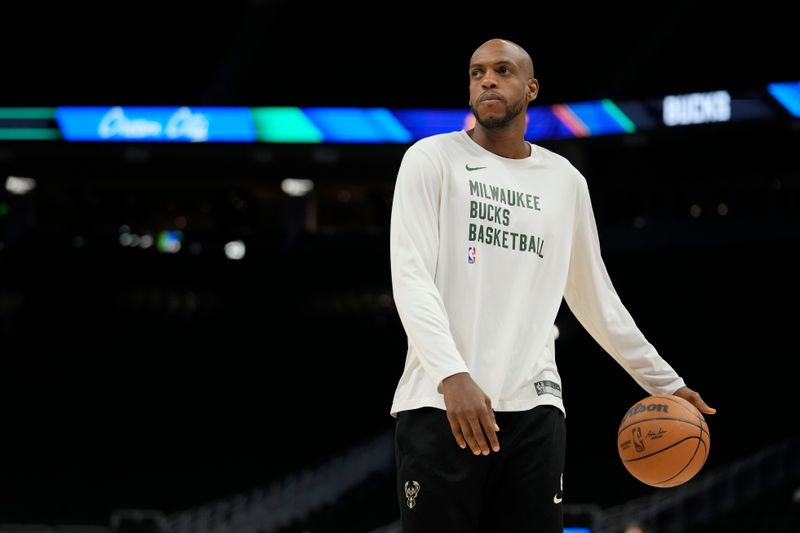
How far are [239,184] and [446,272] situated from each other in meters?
15.8

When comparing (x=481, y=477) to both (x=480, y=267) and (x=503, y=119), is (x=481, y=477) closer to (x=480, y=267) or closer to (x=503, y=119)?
(x=480, y=267)

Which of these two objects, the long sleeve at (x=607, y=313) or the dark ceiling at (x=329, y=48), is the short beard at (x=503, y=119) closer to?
the long sleeve at (x=607, y=313)

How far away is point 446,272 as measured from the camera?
2.45 metres

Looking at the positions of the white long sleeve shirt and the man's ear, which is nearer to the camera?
the white long sleeve shirt

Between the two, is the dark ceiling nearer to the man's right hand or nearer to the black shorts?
the black shorts

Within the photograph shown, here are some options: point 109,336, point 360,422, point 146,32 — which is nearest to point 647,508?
point 360,422

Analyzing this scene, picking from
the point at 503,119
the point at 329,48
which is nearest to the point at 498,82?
the point at 503,119

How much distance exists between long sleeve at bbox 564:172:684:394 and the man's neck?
0.24m

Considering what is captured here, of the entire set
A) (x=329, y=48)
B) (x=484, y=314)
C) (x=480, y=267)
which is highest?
(x=329, y=48)

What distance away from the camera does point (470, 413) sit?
2156 millimetres

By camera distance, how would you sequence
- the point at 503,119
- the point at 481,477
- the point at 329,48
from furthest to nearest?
the point at 329,48 < the point at 503,119 < the point at 481,477

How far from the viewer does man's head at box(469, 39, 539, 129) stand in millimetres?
2488

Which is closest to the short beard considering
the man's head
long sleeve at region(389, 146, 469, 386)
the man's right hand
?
the man's head

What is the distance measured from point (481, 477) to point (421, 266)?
1.60 ft
